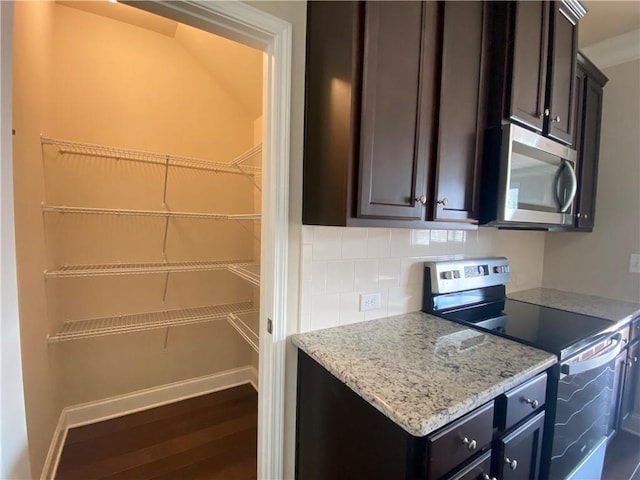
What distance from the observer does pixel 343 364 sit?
100 centimetres

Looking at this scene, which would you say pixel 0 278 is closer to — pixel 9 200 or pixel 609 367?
pixel 9 200

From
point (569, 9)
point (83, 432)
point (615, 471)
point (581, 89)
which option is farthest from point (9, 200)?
point (615, 471)

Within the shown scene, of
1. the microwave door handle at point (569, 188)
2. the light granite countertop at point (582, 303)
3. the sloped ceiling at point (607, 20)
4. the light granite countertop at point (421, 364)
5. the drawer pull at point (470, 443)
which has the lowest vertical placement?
the drawer pull at point (470, 443)

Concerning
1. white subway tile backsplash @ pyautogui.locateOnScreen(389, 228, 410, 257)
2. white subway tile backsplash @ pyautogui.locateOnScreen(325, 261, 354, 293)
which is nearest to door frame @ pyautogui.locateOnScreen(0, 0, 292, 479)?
white subway tile backsplash @ pyautogui.locateOnScreen(325, 261, 354, 293)

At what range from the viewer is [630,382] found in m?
1.94

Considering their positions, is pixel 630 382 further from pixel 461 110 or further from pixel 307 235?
pixel 307 235

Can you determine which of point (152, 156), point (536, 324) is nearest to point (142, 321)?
point (152, 156)

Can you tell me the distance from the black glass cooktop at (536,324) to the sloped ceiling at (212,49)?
1889mm

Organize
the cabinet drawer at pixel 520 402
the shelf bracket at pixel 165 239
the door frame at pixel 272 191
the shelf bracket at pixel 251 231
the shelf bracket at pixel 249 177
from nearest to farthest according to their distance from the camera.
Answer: the cabinet drawer at pixel 520 402 < the door frame at pixel 272 191 < the shelf bracket at pixel 165 239 < the shelf bracket at pixel 249 177 < the shelf bracket at pixel 251 231

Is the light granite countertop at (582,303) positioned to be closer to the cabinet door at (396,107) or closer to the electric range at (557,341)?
the electric range at (557,341)

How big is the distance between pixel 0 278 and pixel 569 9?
2495 millimetres

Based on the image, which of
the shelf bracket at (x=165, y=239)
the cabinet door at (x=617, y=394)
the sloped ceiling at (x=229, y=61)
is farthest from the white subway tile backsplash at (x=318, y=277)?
the cabinet door at (x=617, y=394)

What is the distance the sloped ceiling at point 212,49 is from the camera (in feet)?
6.00

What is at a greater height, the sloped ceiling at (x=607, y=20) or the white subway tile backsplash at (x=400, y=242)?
the sloped ceiling at (x=607, y=20)
